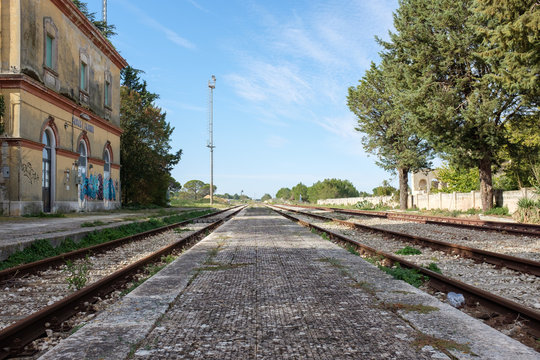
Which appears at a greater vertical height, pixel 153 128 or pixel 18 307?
pixel 153 128

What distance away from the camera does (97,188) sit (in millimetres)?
29578

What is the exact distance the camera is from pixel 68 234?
11.7 meters

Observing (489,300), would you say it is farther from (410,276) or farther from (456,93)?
(456,93)

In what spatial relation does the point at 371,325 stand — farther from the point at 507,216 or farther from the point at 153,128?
the point at 153,128

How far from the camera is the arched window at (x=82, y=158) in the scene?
27.4 m

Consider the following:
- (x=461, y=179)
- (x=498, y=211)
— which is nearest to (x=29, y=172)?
(x=498, y=211)

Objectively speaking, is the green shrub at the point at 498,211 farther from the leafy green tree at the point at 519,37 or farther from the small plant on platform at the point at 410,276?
the small plant on platform at the point at 410,276

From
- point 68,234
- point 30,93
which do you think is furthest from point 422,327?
point 30,93

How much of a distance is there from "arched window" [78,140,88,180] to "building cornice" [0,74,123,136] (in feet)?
6.47

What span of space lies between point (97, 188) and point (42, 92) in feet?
31.5

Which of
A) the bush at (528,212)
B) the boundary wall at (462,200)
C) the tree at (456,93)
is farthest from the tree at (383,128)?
the bush at (528,212)

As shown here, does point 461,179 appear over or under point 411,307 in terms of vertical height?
over

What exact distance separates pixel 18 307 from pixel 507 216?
2430 centimetres

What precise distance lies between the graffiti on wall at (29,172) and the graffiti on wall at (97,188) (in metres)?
6.13
